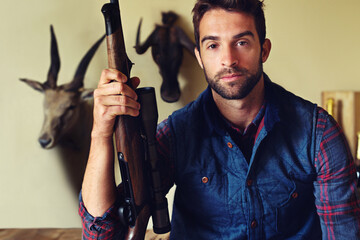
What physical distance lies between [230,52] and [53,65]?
123 centimetres

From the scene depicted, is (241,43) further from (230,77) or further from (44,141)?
(44,141)

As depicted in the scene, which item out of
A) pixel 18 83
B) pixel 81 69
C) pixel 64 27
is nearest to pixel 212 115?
pixel 81 69

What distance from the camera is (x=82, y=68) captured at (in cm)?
177

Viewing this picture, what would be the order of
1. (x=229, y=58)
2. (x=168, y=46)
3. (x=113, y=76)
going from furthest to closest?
(x=168, y=46)
(x=229, y=58)
(x=113, y=76)

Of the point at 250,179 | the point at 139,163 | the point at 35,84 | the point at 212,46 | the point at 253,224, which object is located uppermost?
the point at 212,46

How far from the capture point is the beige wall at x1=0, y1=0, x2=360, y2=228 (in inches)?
67.2

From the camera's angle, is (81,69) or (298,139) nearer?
(298,139)

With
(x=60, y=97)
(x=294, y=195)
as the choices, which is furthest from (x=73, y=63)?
(x=294, y=195)

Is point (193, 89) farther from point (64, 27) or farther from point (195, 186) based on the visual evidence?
point (195, 186)

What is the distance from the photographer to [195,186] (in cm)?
86

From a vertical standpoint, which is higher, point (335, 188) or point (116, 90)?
point (116, 90)

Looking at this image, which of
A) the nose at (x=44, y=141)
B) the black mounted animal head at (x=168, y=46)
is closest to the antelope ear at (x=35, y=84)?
the nose at (x=44, y=141)

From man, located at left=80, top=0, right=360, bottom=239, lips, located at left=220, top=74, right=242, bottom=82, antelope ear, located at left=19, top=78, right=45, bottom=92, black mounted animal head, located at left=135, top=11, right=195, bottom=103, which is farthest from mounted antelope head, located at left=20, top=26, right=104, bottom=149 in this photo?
lips, located at left=220, top=74, right=242, bottom=82

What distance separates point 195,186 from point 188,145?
0.10 metres
